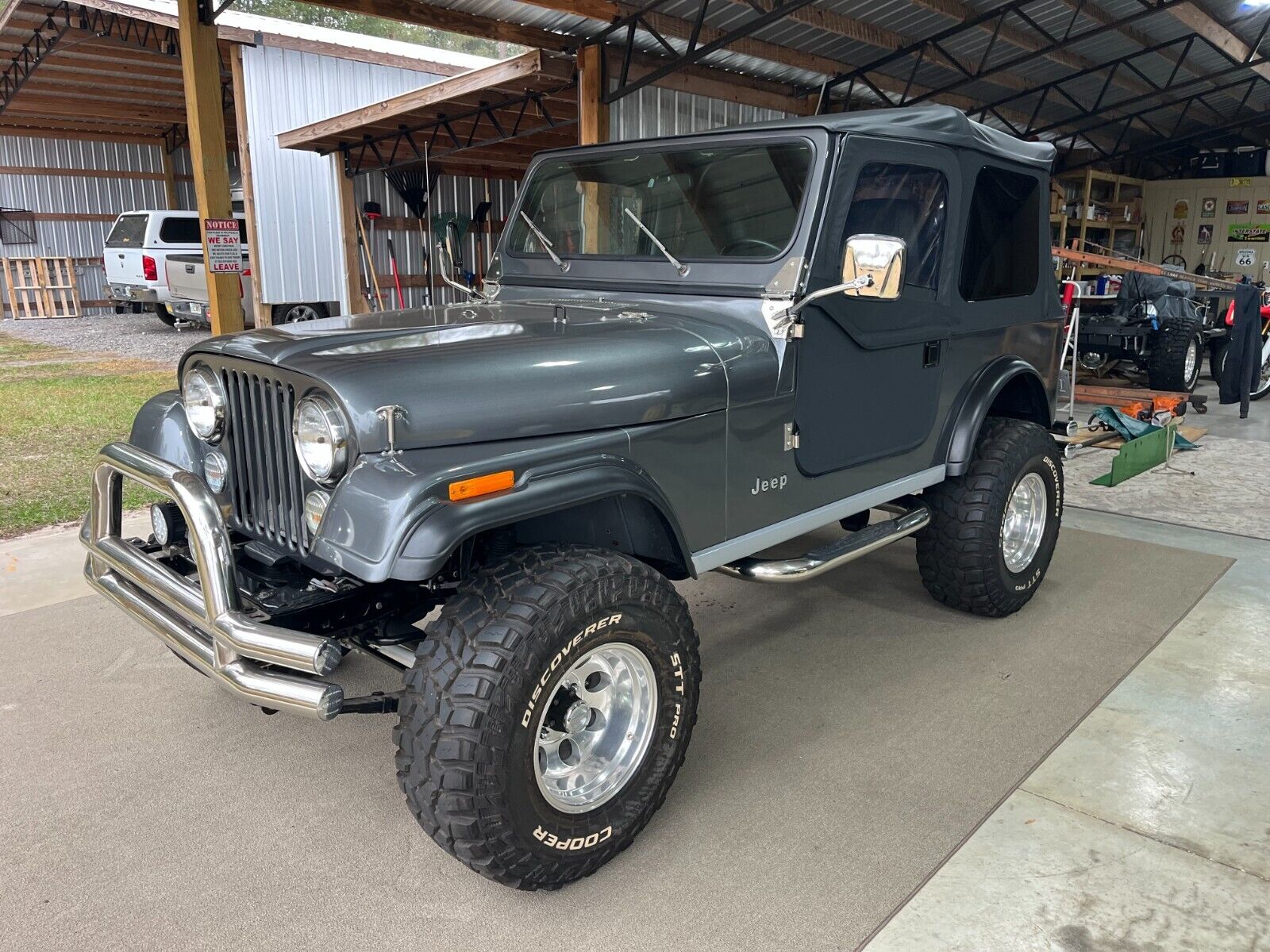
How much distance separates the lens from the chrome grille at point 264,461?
2.24m

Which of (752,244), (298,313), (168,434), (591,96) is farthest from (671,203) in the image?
(298,313)

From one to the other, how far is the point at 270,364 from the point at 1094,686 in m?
2.89

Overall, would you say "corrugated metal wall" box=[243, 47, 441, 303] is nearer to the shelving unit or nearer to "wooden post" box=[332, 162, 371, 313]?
"wooden post" box=[332, 162, 371, 313]

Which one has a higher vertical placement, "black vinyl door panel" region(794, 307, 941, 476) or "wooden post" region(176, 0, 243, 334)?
"wooden post" region(176, 0, 243, 334)

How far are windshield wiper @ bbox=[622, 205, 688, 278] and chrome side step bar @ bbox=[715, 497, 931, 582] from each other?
95 centimetres

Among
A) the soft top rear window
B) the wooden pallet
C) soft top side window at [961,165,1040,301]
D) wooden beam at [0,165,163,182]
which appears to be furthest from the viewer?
wooden beam at [0,165,163,182]

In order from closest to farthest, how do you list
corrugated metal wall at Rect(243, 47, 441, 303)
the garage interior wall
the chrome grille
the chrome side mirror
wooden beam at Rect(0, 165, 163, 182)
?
the chrome grille, the chrome side mirror, corrugated metal wall at Rect(243, 47, 441, 303), the garage interior wall, wooden beam at Rect(0, 165, 163, 182)

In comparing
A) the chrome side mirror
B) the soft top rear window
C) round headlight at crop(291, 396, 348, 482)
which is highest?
the soft top rear window

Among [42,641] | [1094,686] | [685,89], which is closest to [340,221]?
[685,89]

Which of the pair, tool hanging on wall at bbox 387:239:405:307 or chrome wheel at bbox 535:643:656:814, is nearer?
chrome wheel at bbox 535:643:656:814

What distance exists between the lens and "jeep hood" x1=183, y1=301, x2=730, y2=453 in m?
2.08

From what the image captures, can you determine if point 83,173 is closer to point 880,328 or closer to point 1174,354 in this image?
point 1174,354

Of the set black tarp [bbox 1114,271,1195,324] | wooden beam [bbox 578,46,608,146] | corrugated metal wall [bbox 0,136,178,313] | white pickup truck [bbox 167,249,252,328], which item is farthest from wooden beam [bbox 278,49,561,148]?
corrugated metal wall [bbox 0,136,178,313]

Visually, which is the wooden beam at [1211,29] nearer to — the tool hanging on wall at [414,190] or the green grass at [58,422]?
the tool hanging on wall at [414,190]
